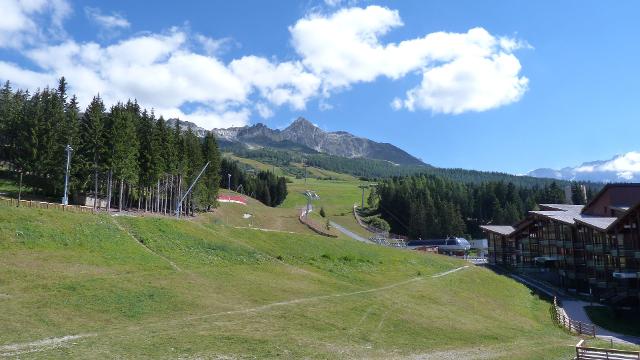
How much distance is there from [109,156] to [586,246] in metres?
72.6

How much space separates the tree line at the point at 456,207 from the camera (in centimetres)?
16250

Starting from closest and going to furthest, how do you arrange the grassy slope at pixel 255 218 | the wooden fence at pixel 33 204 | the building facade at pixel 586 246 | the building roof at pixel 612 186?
the wooden fence at pixel 33 204, the building facade at pixel 586 246, the building roof at pixel 612 186, the grassy slope at pixel 255 218

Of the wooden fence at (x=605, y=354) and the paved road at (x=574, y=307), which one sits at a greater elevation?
the wooden fence at (x=605, y=354)

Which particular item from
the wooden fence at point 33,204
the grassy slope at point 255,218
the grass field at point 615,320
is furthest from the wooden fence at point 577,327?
the grassy slope at point 255,218

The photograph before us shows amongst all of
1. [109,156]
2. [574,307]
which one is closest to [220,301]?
[109,156]

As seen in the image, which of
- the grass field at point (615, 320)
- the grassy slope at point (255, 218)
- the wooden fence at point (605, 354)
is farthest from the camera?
the grassy slope at point (255, 218)

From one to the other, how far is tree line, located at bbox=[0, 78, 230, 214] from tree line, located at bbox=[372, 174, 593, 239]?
81.7 meters

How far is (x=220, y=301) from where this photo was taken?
132 ft

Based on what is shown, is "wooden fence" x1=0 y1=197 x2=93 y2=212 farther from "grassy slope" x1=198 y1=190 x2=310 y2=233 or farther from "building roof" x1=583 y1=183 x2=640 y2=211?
"building roof" x1=583 y1=183 x2=640 y2=211

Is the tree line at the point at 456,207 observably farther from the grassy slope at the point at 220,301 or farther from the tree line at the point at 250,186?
the grassy slope at the point at 220,301

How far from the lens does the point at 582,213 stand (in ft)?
298

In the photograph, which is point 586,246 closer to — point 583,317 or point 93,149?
point 583,317

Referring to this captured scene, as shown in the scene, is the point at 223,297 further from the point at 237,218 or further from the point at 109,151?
the point at 237,218

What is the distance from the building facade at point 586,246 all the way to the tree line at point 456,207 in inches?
1882
